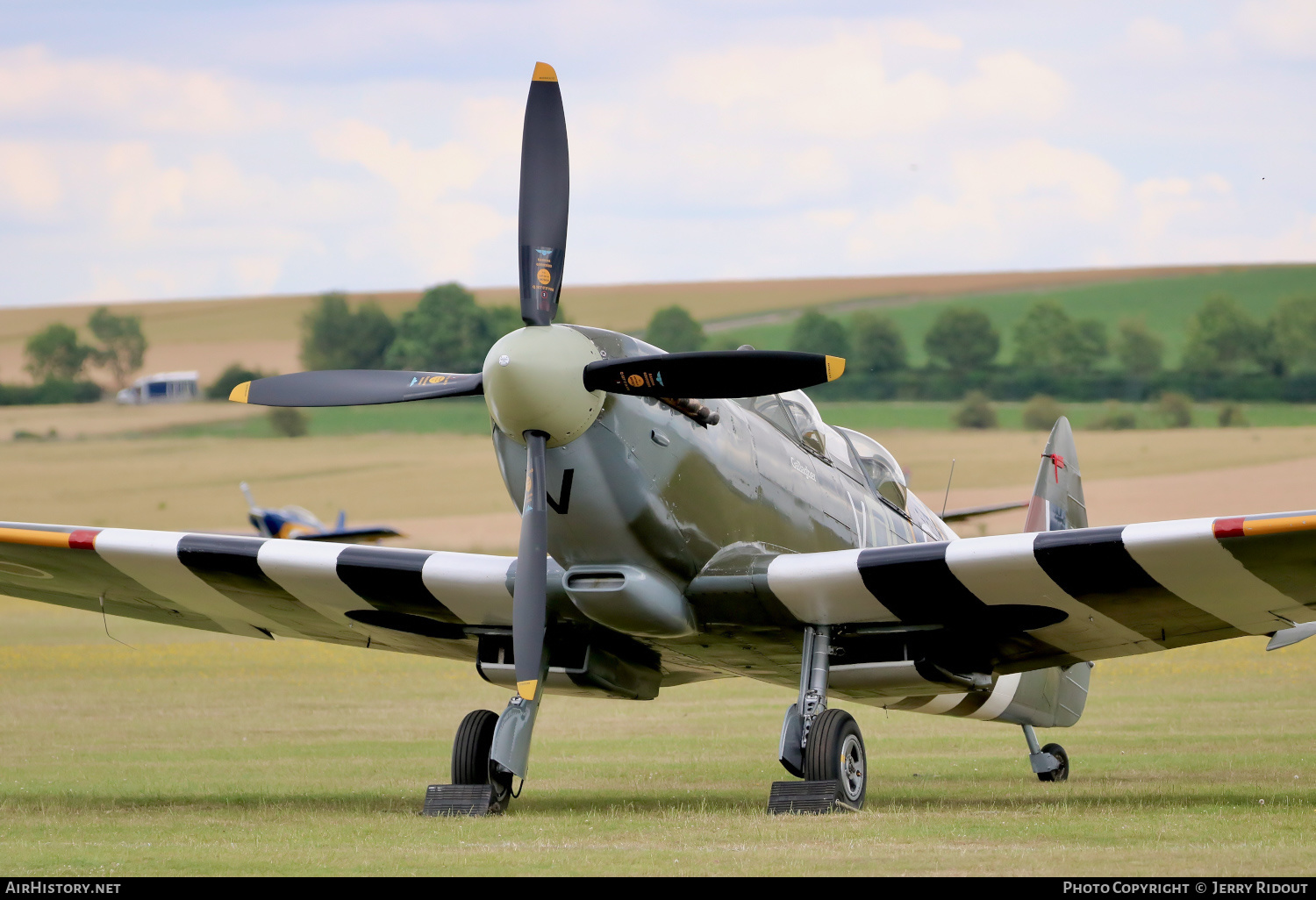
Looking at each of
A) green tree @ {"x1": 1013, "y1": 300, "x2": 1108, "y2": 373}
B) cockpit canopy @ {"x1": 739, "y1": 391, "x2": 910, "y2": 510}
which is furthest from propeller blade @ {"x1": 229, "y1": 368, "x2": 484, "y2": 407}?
green tree @ {"x1": 1013, "y1": 300, "x2": 1108, "y2": 373}

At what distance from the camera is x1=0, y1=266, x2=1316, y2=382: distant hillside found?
8856 cm

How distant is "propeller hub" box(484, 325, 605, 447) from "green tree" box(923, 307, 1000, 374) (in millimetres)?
75640

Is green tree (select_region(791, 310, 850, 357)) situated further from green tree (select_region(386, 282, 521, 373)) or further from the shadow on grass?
the shadow on grass

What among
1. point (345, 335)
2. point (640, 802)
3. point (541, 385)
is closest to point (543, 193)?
point (541, 385)

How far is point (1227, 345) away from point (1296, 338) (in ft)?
11.2

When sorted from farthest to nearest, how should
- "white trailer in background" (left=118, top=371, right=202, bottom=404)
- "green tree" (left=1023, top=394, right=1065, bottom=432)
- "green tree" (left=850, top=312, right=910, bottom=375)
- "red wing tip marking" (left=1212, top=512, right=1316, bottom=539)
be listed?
"white trailer in background" (left=118, top=371, right=202, bottom=404), "green tree" (left=850, top=312, right=910, bottom=375), "green tree" (left=1023, top=394, right=1065, bottom=432), "red wing tip marking" (left=1212, top=512, right=1316, bottom=539)

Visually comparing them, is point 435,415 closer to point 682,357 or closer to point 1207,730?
point 1207,730

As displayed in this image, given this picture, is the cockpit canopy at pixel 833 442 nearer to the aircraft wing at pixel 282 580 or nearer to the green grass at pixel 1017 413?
the aircraft wing at pixel 282 580

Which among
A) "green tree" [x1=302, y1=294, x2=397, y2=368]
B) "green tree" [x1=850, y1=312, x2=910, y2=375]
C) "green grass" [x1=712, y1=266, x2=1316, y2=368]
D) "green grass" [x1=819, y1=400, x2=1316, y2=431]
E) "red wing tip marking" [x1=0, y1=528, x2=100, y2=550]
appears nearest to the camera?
"red wing tip marking" [x1=0, y1=528, x2=100, y2=550]

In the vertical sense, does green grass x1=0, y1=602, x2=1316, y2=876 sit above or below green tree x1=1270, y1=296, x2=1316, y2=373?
below

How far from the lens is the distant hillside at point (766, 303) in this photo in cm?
8856

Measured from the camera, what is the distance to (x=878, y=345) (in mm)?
85312

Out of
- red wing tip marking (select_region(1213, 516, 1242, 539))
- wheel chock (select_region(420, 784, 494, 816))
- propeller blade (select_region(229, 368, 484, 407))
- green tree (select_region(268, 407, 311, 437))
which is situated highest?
propeller blade (select_region(229, 368, 484, 407))

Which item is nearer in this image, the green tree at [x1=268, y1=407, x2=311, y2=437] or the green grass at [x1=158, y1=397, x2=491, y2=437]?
the green grass at [x1=158, y1=397, x2=491, y2=437]
